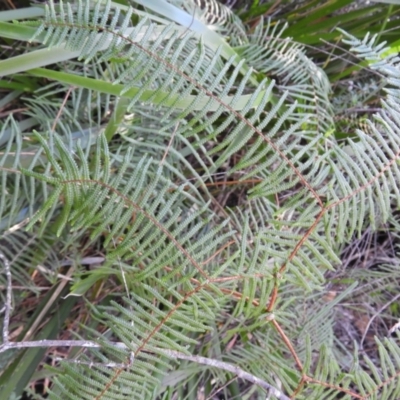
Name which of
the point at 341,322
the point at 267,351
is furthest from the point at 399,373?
the point at 341,322

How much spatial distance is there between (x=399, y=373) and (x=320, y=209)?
20cm

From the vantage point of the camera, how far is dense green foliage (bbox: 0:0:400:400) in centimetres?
37

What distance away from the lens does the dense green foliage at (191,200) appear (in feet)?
1.20

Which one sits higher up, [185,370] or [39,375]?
[185,370]

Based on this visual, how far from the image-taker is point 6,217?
0.62 meters

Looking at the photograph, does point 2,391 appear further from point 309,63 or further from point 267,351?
point 309,63

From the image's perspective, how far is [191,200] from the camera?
2.11 ft

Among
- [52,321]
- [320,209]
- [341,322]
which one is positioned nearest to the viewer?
[320,209]

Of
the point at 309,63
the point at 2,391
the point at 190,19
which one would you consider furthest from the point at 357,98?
the point at 2,391

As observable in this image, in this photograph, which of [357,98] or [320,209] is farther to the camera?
[357,98]

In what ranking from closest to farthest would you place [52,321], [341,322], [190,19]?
[190,19], [52,321], [341,322]

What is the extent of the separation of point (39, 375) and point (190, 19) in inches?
21.5

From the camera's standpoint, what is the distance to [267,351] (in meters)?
0.60

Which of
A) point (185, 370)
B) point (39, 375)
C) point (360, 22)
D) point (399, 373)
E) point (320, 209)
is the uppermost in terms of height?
point (360, 22)
